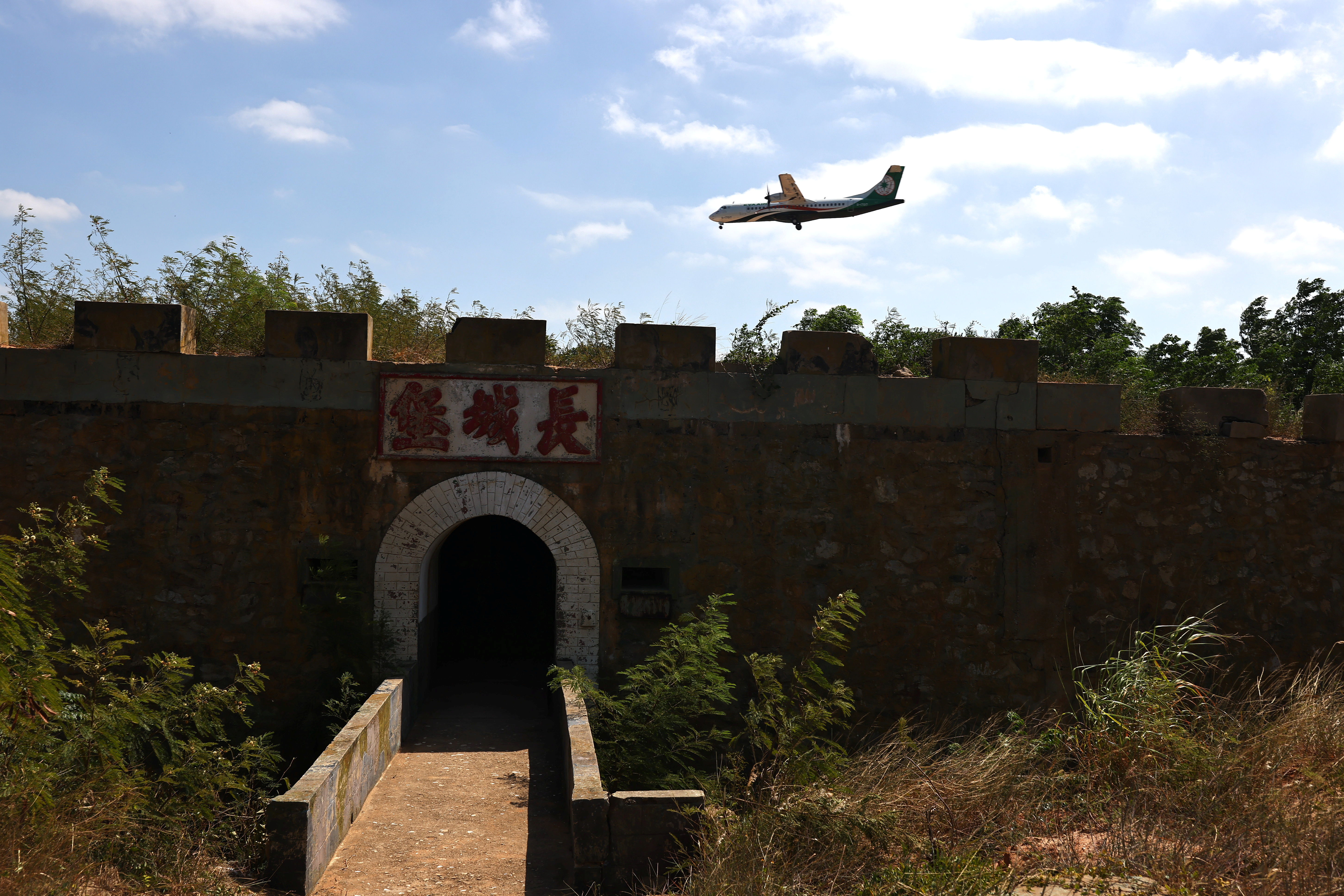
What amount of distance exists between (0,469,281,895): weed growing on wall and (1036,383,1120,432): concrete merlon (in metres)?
6.27

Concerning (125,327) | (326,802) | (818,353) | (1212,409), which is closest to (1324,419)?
(1212,409)

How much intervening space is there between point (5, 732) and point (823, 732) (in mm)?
5412

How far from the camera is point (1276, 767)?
5215mm

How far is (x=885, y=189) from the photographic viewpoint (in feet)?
58.9

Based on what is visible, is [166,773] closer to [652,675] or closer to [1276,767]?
[652,675]

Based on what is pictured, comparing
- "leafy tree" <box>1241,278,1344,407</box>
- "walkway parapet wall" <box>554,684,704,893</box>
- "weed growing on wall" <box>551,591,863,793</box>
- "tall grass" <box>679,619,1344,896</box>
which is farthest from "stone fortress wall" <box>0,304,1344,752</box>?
"leafy tree" <box>1241,278,1344,407</box>

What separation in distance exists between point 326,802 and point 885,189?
16.3 meters

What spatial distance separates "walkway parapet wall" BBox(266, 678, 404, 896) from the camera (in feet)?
13.5

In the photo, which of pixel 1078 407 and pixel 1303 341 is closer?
pixel 1078 407

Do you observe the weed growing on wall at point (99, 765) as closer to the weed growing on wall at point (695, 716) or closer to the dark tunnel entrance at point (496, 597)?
the weed growing on wall at point (695, 716)

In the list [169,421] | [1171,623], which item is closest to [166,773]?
[169,421]

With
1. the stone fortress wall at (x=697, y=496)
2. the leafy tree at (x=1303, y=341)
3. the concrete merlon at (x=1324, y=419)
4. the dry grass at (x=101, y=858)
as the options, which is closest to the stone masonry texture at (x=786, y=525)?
the stone fortress wall at (x=697, y=496)

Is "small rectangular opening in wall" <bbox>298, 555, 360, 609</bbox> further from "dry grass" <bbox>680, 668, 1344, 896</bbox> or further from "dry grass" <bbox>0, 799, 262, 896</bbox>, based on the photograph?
"dry grass" <bbox>680, 668, 1344, 896</bbox>

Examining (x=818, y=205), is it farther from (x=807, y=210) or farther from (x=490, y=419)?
(x=490, y=419)
